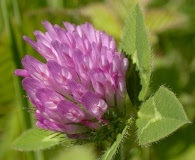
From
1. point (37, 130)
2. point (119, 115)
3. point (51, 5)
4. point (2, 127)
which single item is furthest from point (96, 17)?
point (119, 115)

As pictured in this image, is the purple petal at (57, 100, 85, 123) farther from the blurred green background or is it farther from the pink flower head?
the blurred green background

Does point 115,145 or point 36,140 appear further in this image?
point 36,140

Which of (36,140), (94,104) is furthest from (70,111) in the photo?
(36,140)

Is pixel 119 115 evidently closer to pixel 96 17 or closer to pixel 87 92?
pixel 87 92

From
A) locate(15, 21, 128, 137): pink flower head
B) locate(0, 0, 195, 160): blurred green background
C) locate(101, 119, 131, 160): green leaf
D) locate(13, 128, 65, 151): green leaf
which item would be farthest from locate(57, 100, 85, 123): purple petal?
locate(0, 0, 195, 160): blurred green background

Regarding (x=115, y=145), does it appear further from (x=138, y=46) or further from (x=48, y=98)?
(x=138, y=46)

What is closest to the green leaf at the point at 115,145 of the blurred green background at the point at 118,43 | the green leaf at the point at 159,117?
the green leaf at the point at 159,117

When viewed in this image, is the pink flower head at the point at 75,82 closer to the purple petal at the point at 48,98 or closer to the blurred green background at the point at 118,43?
the purple petal at the point at 48,98
